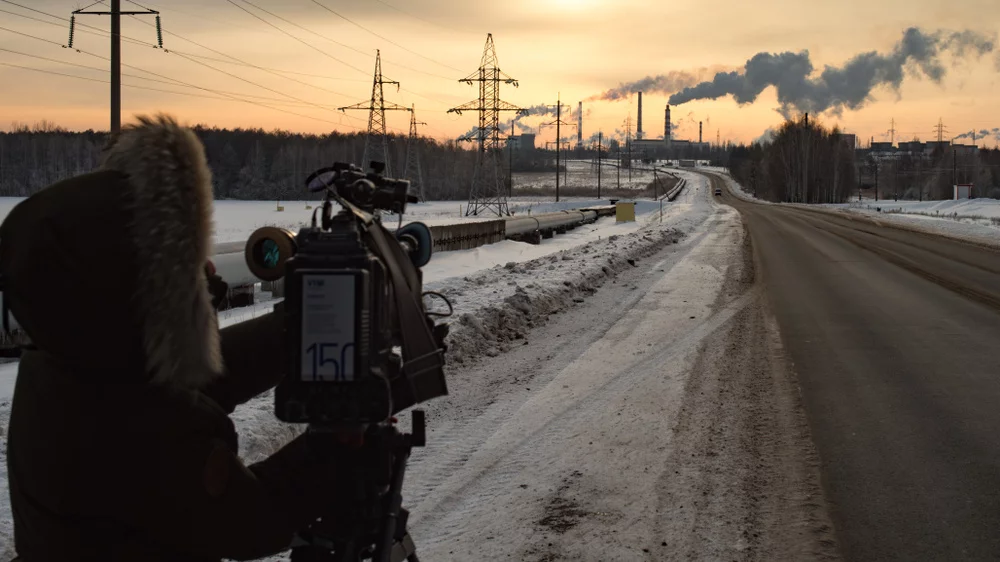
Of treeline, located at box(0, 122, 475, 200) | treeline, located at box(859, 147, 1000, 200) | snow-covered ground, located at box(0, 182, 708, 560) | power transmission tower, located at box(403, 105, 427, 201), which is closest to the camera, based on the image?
snow-covered ground, located at box(0, 182, 708, 560)

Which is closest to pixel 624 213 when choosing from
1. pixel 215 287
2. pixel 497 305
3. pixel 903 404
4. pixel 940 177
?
pixel 497 305

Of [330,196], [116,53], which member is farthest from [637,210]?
[330,196]

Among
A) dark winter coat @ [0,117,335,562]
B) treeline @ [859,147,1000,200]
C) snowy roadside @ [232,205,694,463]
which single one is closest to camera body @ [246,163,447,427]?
dark winter coat @ [0,117,335,562]

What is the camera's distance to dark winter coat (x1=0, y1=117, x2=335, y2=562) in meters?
1.87

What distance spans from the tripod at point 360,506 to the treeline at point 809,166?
434ft

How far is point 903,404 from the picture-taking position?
690 centimetres

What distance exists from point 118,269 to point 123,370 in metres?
0.23

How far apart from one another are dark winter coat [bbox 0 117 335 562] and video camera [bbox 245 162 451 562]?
0.70ft

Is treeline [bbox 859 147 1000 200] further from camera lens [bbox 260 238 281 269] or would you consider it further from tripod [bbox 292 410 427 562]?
tripod [bbox 292 410 427 562]

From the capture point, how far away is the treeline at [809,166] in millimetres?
130875

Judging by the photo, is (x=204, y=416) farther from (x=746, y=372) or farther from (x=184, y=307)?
(x=746, y=372)

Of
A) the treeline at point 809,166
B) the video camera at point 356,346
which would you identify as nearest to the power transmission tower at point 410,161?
the video camera at point 356,346

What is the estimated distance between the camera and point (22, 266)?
184 centimetres

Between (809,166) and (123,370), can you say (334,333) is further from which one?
(809,166)
